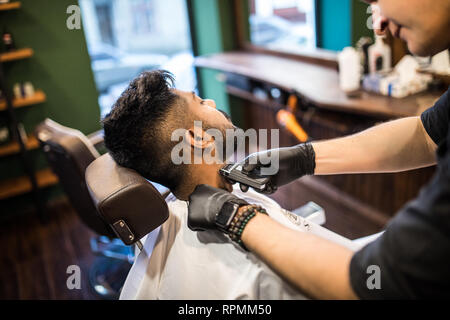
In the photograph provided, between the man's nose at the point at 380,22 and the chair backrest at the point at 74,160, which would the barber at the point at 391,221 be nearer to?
the man's nose at the point at 380,22

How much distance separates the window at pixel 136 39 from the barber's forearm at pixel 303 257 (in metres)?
3.24

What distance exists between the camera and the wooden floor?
8.28 ft

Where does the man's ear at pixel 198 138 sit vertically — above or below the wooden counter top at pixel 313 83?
above

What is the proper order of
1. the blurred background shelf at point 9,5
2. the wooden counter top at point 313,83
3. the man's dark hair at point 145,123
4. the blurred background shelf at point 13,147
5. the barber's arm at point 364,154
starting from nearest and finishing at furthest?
the man's dark hair at point 145,123, the barber's arm at point 364,154, the wooden counter top at point 313,83, the blurred background shelf at point 9,5, the blurred background shelf at point 13,147

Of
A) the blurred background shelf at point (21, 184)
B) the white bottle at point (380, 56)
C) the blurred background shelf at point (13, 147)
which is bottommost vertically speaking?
the blurred background shelf at point (21, 184)

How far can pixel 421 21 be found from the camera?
35.1 inches

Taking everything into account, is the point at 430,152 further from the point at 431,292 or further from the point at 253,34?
the point at 253,34

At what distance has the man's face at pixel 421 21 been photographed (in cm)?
87

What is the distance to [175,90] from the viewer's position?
125cm

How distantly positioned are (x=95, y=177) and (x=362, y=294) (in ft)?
2.68

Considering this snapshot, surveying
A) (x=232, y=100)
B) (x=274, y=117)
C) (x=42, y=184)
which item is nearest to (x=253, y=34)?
(x=232, y=100)

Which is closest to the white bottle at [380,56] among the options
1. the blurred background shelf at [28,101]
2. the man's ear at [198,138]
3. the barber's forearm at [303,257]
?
the man's ear at [198,138]

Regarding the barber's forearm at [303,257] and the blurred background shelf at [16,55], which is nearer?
the barber's forearm at [303,257]

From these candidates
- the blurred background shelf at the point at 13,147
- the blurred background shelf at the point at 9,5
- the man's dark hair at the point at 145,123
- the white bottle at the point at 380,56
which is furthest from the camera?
the blurred background shelf at the point at 13,147
